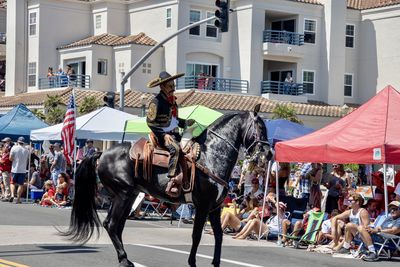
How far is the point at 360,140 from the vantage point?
1562cm

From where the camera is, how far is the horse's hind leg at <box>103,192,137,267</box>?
38.3 ft

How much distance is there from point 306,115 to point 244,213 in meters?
27.4

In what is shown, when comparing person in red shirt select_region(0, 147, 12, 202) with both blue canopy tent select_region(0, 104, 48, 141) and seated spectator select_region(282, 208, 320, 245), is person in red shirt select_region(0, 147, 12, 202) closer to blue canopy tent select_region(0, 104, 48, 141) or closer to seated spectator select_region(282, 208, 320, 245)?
blue canopy tent select_region(0, 104, 48, 141)

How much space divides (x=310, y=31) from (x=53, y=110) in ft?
55.7

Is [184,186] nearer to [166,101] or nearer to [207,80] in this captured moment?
[166,101]

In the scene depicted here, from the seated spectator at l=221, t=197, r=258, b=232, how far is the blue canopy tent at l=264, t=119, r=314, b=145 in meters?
3.08

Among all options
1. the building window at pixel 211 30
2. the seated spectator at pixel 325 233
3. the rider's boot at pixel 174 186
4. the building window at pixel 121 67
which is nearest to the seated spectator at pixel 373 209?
the seated spectator at pixel 325 233

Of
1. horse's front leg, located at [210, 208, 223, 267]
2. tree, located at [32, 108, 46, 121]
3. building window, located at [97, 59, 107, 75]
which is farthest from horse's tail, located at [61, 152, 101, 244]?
building window, located at [97, 59, 107, 75]

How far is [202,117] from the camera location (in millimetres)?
21609

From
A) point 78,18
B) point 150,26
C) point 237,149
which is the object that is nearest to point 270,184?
point 237,149

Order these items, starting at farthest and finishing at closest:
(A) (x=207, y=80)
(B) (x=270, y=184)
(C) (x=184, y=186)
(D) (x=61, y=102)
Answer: (A) (x=207, y=80)
(D) (x=61, y=102)
(B) (x=270, y=184)
(C) (x=184, y=186)

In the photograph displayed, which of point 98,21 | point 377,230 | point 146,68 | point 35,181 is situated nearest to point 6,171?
point 35,181

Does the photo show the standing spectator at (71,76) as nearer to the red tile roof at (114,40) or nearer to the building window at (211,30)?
the red tile roof at (114,40)

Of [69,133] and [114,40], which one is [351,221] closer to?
[69,133]
